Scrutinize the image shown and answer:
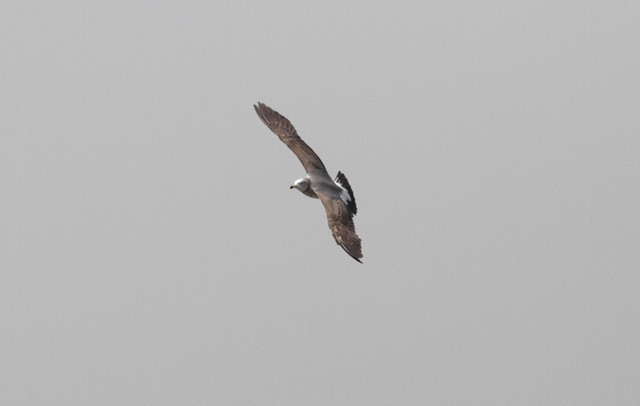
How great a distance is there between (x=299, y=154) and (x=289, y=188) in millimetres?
1497

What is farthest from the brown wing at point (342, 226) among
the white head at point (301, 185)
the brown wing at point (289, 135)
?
the brown wing at point (289, 135)

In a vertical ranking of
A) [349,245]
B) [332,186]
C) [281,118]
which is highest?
[281,118]

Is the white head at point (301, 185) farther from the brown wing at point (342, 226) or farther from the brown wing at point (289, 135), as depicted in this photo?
the brown wing at point (289, 135)

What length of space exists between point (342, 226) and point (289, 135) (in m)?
4.11

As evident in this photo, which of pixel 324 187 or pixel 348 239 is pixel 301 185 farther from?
pixel 348 239

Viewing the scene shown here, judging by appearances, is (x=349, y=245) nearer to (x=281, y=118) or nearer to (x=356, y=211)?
(x=356, y=211)

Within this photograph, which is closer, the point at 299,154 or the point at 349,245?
the point at 349,245

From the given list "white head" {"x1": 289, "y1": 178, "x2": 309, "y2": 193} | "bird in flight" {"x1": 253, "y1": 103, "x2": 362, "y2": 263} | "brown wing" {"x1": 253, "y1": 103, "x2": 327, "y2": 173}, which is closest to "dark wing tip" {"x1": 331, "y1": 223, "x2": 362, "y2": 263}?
"bird in flight" {"x1": 253, "y1": 103, "x2": 362, "y2": 263}

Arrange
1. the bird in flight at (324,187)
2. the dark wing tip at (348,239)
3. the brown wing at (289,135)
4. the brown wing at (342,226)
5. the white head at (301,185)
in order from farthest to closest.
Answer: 1. the brown wing at (289,135)
2. the white head at (301,185)
3. the bird in flight at (324,187)
4. the brown wing at (342,226)
5. the dark wing tip at (348,239)

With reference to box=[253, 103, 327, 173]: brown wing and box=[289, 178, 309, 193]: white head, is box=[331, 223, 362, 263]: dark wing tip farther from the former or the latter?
box=[253, 103, 327, 173]: brown wing

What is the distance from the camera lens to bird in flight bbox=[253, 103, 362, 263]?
21.9 metres

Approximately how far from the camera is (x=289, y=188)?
2350 centimetres

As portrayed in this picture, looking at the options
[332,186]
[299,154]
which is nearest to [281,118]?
[299,154]

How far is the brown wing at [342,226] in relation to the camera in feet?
70.3
